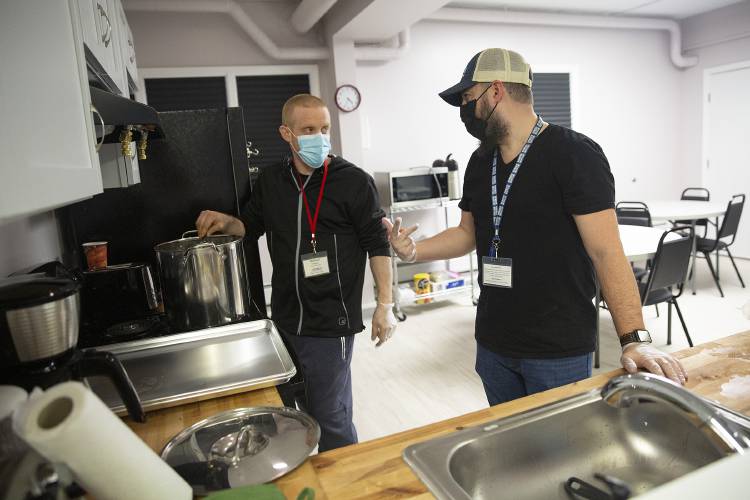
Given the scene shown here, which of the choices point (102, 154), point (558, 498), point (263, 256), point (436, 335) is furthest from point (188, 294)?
point (263, 256)

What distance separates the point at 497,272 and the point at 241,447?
2.97 ft

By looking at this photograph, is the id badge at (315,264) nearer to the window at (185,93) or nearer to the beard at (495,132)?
the beard at (495,132)

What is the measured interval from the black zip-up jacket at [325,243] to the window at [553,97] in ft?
14.6

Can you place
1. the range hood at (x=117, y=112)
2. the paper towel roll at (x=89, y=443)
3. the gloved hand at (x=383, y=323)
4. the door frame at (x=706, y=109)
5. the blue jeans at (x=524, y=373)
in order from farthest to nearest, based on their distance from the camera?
the door frame at (x=706, y=109) → the gloved hand at (x=383, y=323) → the blue jeans at (x=524, y=373) → the range hood at (x=117, y=112) → the paper towel roll at (x=89, y=443)

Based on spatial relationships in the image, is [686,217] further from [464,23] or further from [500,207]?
[500,207]

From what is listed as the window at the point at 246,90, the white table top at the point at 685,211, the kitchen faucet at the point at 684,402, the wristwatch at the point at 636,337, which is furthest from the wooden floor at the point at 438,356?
the window at the point at 246,90

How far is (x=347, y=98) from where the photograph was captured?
465 centimetres

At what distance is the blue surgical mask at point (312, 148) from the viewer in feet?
6.48

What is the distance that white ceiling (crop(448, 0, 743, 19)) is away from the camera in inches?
205

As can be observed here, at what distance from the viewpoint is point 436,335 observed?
13.7 ft

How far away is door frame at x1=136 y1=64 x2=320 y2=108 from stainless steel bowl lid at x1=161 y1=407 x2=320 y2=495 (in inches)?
142

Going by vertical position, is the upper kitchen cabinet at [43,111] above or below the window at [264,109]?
below

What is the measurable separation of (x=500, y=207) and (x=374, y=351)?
258 centimetres

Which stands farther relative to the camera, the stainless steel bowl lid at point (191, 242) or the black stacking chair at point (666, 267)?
the black stacking chair at point (666, 267)
